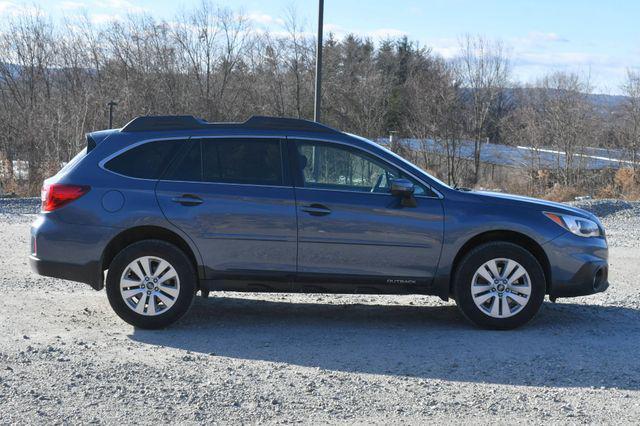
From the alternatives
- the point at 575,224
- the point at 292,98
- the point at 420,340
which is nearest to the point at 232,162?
the point at 420,340

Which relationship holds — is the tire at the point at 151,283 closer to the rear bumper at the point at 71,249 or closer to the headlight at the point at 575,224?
the rear bumper at the point at 71,249

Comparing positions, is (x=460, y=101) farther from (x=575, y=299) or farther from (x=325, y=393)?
(x=325, y=393)

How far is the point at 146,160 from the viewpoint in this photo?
747cm

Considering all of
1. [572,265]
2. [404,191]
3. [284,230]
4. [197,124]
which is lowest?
[572,265]

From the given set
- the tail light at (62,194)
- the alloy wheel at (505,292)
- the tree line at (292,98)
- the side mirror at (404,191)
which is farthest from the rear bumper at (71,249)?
the tree line at (292,98)

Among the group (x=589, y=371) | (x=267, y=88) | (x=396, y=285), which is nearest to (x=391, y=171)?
(x=396, y=285)

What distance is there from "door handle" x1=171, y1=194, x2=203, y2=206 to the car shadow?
1.11m

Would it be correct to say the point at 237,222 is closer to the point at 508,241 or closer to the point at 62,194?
the point at 62,194

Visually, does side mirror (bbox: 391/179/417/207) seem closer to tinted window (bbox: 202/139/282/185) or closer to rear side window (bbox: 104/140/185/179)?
tinted window (bbox: 202/139/282/185)

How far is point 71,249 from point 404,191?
2.89 m

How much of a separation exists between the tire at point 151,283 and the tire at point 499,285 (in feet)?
7.73

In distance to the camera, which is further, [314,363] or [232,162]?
[232,162]

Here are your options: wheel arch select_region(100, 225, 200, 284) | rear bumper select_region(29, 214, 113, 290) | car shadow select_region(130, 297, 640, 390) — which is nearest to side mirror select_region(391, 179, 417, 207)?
car shadow select_region(130, 297, 640, 390)

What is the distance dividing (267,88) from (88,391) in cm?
3342
